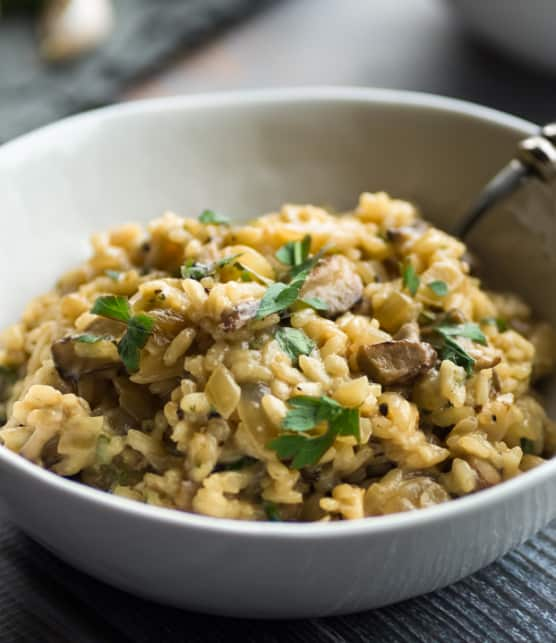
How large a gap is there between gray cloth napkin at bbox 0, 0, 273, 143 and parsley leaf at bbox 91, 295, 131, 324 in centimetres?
231

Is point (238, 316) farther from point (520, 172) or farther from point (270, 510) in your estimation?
point (520, 172)

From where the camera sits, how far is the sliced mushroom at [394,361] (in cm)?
258

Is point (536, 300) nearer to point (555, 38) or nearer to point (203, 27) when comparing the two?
point (555, 38)

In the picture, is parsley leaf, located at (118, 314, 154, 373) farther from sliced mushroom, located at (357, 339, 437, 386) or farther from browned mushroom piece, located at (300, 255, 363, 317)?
sliced mushroom, located at (357, 339, 437, 386)

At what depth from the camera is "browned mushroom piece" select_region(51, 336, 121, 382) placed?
8.66 feet

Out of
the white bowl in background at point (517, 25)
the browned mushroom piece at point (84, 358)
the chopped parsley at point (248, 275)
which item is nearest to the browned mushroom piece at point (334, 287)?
the chopped parsley at point (248, 275)

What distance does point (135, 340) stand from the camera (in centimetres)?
260

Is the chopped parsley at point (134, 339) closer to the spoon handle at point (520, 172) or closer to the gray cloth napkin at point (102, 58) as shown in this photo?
the spoon handle at point (520, 172)

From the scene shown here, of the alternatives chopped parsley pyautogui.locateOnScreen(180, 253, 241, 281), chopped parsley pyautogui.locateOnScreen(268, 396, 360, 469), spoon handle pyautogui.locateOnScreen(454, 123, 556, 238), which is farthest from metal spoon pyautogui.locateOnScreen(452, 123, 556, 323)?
chopped parsley pyautogui.locateOnScreen(268, 396, 360, 469)

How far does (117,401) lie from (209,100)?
1582mm

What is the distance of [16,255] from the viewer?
11.0 feet

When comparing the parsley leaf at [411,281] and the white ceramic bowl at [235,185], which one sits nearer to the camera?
the white ceramic bowl at [235,185]

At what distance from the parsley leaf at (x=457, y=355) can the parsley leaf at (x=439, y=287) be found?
0.63 ft

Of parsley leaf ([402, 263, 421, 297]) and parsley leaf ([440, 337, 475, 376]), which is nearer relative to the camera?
parsley leaf ([440, 337, 475, 376])
